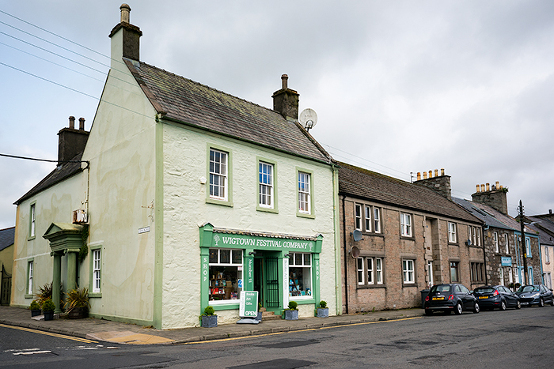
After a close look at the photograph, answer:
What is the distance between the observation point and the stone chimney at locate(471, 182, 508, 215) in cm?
4772

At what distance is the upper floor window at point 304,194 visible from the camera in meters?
21.3

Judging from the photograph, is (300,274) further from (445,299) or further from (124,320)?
(124,320)

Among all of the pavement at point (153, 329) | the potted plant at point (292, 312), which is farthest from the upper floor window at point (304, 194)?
the pavement at point (153, 329)

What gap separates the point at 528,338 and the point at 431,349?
3894mm

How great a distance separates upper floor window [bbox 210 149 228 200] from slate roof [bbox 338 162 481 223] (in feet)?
25.3

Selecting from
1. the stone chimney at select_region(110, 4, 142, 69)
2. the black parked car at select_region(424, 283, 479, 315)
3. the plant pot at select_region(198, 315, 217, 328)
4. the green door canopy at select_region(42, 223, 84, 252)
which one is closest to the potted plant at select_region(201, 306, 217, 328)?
Answer: the plant pot at select_region(198, 315, 217, 328)

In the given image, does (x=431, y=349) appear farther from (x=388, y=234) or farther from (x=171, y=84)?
(x=388, y=234)

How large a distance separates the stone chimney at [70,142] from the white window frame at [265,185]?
12.9 meters

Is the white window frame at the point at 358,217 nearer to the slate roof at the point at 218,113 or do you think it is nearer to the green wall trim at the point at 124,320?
the slate roof at the point at 218,113

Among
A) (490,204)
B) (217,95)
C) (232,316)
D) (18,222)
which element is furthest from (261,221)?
(490,204)

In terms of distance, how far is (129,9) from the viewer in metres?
19.4

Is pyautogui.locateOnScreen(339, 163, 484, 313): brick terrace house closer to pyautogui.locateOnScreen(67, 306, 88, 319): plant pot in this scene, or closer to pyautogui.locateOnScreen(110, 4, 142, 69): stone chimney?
pyautogui.locateOnScreen(67, 306, 88, 319): plant pot

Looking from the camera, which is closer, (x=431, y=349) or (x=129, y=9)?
(x=431, y=349)

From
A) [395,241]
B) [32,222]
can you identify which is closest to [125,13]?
[32,222]
